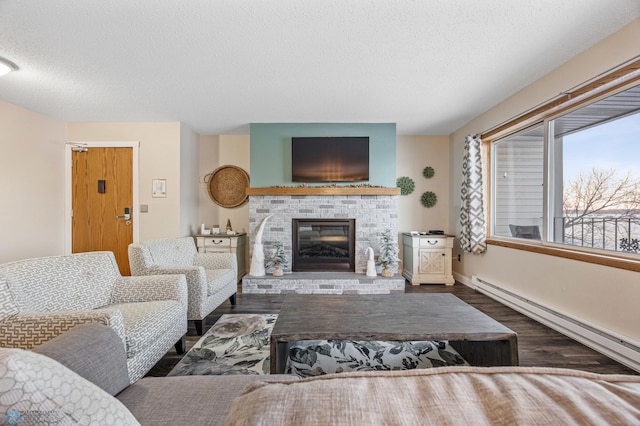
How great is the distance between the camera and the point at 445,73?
2574 mm

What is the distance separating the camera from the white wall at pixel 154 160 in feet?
13.1

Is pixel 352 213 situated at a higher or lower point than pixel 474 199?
lower

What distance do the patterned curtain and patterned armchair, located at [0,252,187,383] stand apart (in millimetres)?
3436

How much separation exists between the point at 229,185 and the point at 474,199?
3.66m

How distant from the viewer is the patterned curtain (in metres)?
3.63

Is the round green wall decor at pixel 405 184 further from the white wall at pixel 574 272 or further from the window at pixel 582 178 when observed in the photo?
the window at pixel 582 178

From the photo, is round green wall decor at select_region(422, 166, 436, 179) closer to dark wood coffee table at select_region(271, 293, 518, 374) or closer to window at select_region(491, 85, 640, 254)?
window at select_region(491, 85, 640, 254)

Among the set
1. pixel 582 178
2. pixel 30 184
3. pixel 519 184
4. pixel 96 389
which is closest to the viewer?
pixel 96 389

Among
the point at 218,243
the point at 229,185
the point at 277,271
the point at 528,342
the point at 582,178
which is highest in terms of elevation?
the point at 229,185

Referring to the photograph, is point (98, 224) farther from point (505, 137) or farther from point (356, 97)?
point (505, 137)

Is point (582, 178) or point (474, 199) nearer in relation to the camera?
point (582, 178)

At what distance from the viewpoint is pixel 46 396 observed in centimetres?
54

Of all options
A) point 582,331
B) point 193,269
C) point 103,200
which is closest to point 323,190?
point 193,269

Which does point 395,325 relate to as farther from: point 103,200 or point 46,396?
point 103,200
